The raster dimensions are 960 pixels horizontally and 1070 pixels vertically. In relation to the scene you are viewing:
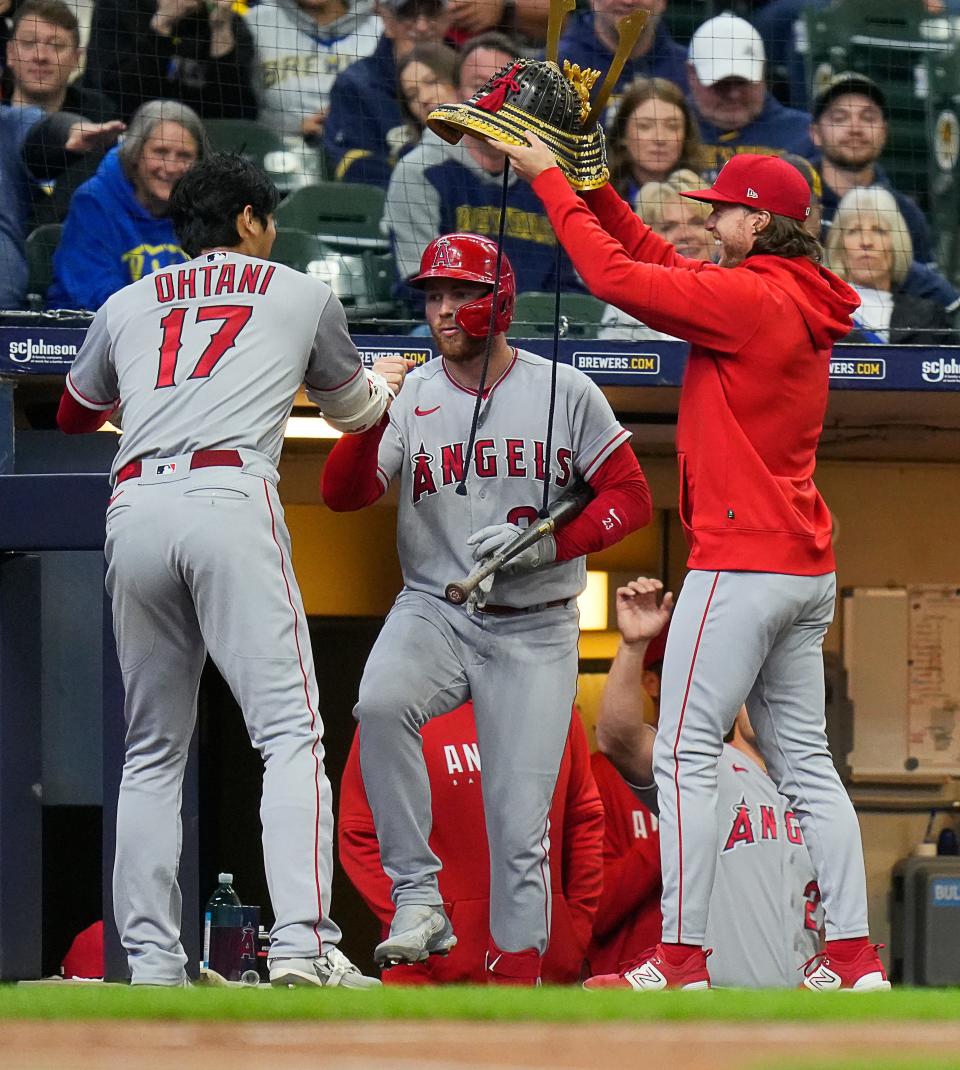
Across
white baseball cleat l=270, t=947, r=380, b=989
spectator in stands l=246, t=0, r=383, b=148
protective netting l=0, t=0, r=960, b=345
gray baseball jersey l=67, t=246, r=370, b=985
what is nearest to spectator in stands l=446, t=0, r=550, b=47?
protective netting l=0, t=0, r=960, b=345

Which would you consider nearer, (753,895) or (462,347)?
(462,347)

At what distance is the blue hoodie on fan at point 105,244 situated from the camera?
21.7 feet

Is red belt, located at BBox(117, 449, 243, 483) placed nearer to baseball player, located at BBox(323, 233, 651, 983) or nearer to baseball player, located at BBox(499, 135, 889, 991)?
baseball player, located at BBox(323, 233, 651, 983)

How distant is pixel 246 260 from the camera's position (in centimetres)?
372

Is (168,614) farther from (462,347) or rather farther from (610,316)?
(610,316)

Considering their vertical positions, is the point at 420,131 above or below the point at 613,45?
below

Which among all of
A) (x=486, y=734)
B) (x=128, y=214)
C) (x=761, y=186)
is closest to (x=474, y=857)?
(x=486, y=734)

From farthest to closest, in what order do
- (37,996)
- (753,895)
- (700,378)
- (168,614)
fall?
(753,895) < (700,378) < (168,614) < (37,996)

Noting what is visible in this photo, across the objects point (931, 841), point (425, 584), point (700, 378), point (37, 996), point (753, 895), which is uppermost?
point (700, 378)

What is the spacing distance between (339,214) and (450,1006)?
509cm

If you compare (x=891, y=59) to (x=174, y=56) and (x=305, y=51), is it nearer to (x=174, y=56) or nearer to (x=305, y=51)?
(x=305, y=51)

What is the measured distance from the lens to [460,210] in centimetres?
716

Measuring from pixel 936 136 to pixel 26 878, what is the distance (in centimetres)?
547

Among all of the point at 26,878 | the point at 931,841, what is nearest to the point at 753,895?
the point at 26,878
